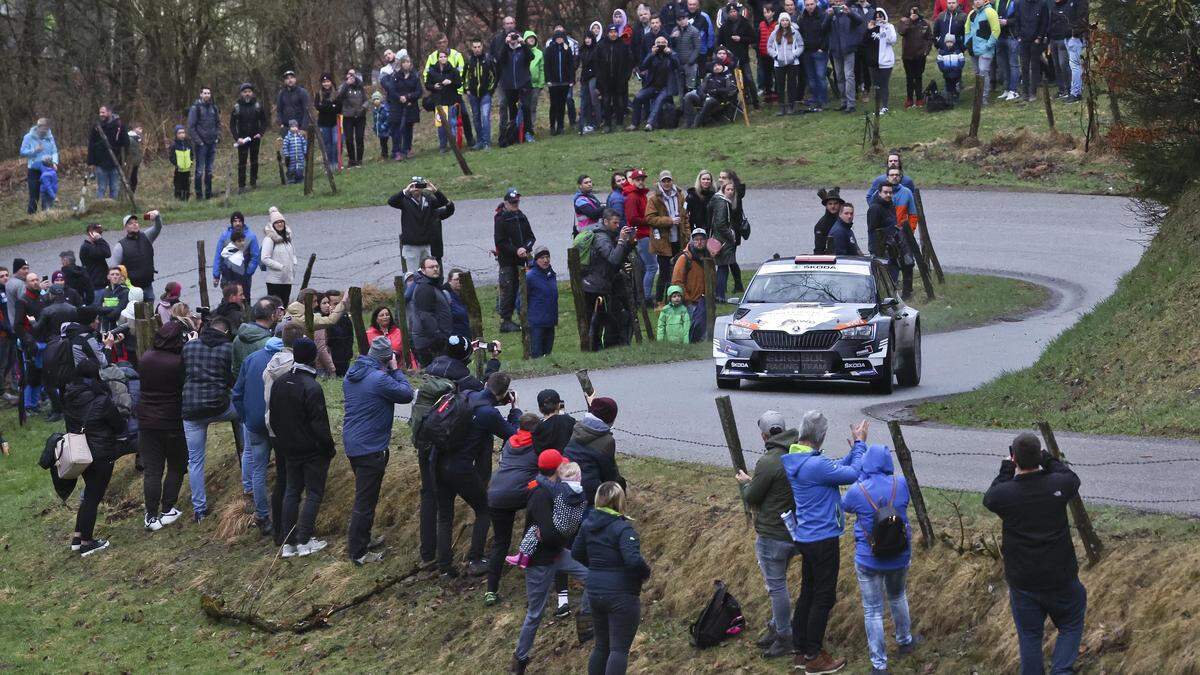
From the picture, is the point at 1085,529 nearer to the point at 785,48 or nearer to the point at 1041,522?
the point at 1041,522

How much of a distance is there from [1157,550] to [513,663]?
5.04 metres

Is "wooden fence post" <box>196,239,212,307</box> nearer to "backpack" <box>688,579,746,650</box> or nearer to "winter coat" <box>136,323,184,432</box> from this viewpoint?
"winter coat" <box>136,323,184,432</box>

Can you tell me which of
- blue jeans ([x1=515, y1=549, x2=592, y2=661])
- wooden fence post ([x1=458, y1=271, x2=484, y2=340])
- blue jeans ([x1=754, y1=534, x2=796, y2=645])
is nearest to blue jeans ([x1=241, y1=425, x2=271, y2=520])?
blue jeans ([x1=515, y1=549, x2=592, y2=661])

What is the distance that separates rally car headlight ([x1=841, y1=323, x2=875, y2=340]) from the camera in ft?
63.6

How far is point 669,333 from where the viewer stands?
2364cm

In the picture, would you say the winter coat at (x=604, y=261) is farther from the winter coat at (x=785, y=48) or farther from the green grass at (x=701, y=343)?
the winter coat at (x=785, y=48)

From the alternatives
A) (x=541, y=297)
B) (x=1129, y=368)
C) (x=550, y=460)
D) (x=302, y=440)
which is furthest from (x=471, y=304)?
(x=550, y=460)

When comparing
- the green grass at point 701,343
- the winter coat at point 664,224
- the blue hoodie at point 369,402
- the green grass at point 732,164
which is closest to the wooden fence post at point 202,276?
the green grass at point 701,343

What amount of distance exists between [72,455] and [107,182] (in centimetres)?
2282

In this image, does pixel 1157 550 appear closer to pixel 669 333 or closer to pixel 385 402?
pixel 385 402

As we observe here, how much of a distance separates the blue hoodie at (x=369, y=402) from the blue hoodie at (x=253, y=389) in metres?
1.37

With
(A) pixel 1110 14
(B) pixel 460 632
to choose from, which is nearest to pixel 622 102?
(A) pixel 1110 14

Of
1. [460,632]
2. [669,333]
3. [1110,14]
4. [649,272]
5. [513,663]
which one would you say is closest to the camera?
[513,663]

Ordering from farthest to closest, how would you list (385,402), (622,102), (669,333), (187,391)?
(622,102) < (669,333) < (187,391) < (385,402)
